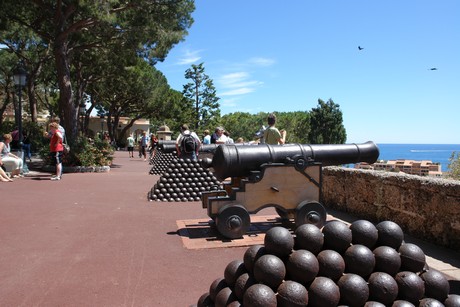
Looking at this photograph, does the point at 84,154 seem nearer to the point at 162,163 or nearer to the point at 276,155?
the point at 162,163

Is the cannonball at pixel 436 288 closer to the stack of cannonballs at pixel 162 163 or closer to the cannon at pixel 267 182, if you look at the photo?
the cannon at pixel 267 182

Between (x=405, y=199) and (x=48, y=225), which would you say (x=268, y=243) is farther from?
(x=48, y=225)

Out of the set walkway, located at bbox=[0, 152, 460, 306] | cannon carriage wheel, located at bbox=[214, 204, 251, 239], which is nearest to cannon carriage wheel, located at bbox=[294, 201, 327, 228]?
cannon carriage wheel, located at bbox=[214, 204, 251, 239]

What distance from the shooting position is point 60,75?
14.9 m

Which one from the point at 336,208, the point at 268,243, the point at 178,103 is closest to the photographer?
the point at 268,243

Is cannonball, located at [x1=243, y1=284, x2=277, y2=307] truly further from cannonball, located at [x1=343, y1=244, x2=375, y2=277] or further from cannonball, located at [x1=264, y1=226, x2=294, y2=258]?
cannonball, located at [x1=343, y1=244, x2=375, y2=277]

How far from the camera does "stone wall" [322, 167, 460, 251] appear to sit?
4.80 metres

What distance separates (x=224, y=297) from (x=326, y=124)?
59.7 meters

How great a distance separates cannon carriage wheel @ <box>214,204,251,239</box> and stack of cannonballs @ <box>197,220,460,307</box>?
2.52 m

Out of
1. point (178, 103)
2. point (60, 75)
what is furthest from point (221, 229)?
point (178, 103)

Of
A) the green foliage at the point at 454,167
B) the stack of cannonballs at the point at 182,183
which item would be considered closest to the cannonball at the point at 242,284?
the stack of cannonballs at the point at 182,183

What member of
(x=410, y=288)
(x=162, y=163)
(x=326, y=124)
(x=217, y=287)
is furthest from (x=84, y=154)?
(x=326, y=124)

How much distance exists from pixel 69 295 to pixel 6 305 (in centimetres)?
46

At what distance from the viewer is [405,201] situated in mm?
5574
